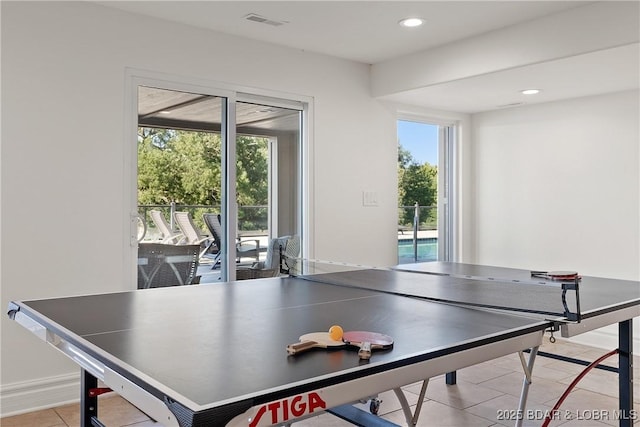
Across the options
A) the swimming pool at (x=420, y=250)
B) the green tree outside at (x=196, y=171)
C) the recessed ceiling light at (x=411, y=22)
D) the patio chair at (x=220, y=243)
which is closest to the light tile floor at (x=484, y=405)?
the patio chair at (x=220, y=243)

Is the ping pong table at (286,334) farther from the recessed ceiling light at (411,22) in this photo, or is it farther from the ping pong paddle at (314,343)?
the recessed ceiling light at (411,22)

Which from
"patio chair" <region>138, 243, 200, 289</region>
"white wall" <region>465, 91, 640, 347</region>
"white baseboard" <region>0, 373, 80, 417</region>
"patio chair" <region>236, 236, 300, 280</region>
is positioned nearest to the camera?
"white baseboard" <region>0, 373, 80, 417</region>

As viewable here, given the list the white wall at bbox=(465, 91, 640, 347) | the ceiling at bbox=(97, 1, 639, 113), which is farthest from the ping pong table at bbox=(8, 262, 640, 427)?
the white wall at bbox=(465, 91, 640, 347)

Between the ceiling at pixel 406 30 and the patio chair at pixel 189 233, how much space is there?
129 cm

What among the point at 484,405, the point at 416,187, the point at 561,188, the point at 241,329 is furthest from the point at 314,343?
the point at 416,187

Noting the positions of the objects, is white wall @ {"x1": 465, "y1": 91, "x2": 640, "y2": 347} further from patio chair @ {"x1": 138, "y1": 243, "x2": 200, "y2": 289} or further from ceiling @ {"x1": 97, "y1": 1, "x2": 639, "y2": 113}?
patio chair @ {"x1": 138, "y1": 243, "x2": 200, "y2": 289}

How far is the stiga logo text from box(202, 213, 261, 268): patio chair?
288cm

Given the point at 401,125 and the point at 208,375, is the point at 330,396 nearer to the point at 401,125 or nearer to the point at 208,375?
the point at 208,375

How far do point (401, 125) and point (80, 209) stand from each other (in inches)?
119

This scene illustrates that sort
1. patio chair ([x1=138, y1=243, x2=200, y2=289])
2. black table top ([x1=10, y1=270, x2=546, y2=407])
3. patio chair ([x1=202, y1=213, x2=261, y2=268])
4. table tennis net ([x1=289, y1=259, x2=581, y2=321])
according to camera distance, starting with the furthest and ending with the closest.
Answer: patio chair ([x1=202, y1=213, x2=261, y2=268])
patio chair ([x1=138, y1=243, x2=200, y2=289])
table tennis net ([x1=289, y1=259, x2=581, y2=321])
black table top ([x1=10, y1=270, x2=546, y2=407])

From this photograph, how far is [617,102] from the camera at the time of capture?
434 centimetres

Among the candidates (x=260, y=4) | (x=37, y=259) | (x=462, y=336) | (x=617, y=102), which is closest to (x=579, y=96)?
(x=617, y=102)

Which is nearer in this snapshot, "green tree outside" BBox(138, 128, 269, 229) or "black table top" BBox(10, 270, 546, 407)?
"black table top" BBox(10, 270, 546, 407)

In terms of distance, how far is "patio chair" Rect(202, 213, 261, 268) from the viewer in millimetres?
3863
